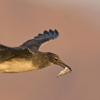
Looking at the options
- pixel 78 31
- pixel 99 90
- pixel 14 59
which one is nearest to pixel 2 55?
pixel 14 59

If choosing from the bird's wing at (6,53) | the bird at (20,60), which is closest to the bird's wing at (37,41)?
the bird at (20,60)

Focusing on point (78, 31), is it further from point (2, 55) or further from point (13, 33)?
point (2, 55)

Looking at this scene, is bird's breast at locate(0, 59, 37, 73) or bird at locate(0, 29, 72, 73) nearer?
bird at locate(0, 29, 72, 73)

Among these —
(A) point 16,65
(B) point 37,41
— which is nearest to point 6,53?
(A) point 16,65

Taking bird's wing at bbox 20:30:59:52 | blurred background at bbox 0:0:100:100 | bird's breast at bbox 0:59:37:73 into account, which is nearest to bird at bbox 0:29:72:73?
bird's breast at bbox 0:59:37:73

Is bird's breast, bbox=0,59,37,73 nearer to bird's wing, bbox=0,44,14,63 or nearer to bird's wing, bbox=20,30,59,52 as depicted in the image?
bird's wing, bbox=0,44,14,63

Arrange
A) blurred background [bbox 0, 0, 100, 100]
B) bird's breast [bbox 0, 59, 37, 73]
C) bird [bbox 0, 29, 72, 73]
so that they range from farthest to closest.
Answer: blurred background [bbox 0, 0, 100, 100]
bird's breast [bbox 0, 59, 37, 73]
bird [bbox 0, 29, 72, 73]

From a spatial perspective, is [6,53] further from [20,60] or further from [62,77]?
[62,77]

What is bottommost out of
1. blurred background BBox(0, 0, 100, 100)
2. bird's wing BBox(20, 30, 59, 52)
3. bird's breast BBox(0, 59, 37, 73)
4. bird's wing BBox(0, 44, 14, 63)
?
bird's breast BBox(0, 59, 37, 73)
